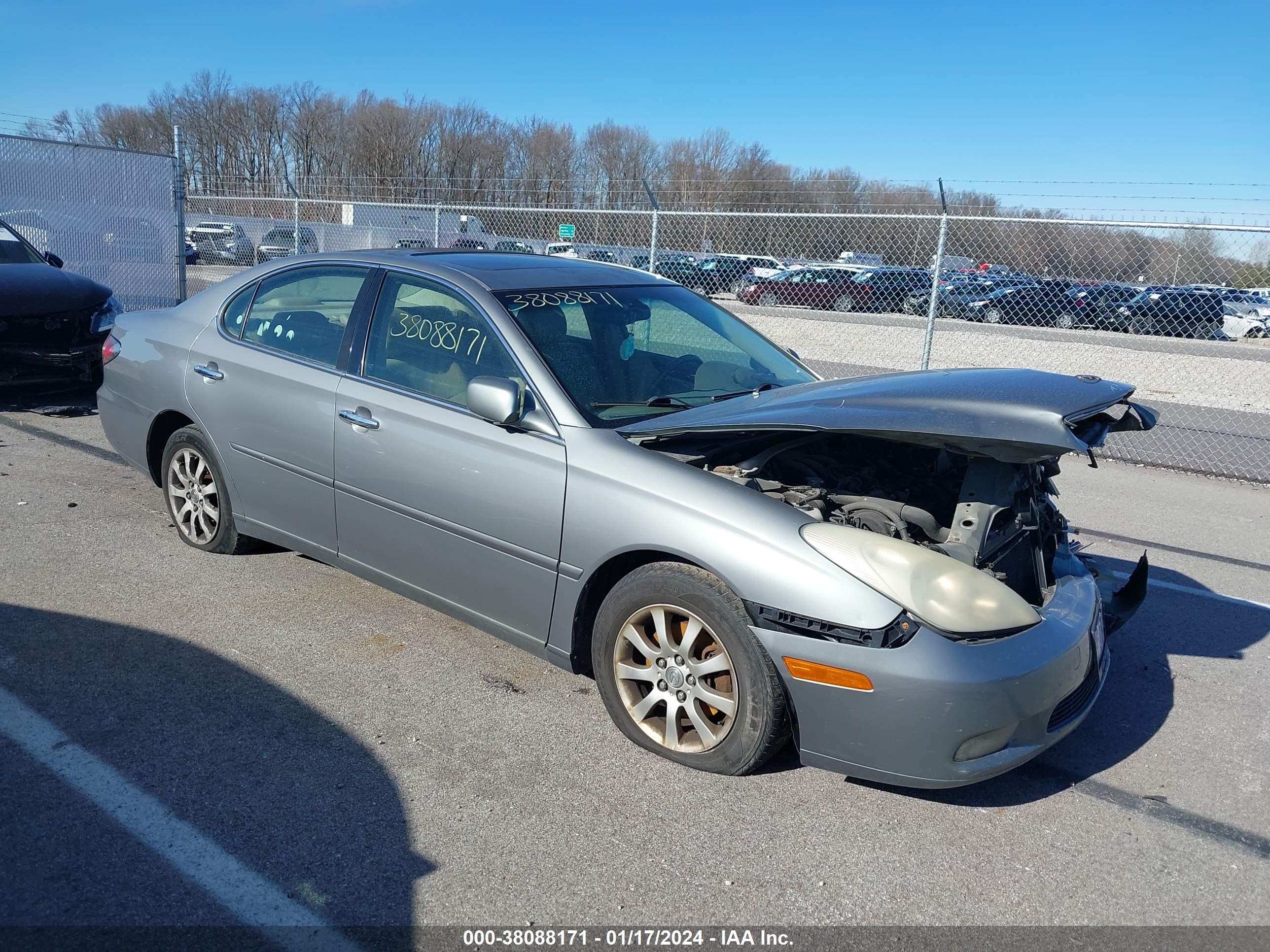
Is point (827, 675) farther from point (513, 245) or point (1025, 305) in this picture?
point (1025, 305)

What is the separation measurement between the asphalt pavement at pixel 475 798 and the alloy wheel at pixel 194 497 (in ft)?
1.51

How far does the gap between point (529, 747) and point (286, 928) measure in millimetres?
1084

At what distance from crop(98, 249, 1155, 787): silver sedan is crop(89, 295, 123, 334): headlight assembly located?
4.32 meters

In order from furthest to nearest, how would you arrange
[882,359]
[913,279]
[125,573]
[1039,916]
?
[913,279] < [882,359] < [125,573] < [1039,916]

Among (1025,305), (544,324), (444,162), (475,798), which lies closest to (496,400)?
(544,324)

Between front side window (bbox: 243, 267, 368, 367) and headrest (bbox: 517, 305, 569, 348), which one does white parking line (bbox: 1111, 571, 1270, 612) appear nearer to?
headrest (bbox: 517, 305, 569, 348)

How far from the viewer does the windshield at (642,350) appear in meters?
3.84

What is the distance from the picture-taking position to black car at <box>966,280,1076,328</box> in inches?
635

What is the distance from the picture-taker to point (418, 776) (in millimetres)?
3197

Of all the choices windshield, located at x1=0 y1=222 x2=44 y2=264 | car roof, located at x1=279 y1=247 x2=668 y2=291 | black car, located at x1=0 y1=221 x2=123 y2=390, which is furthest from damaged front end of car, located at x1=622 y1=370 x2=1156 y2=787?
windshield, located at x1=0 y1=222 x2=44 y2=264

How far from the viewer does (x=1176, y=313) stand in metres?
16.2

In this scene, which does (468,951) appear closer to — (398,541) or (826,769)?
(826,769)

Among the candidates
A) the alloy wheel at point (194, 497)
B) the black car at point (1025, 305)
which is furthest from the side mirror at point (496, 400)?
the black car at point (1025, 305)

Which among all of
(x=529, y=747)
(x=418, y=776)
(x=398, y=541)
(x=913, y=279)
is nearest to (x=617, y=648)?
(x=529, y=747)
